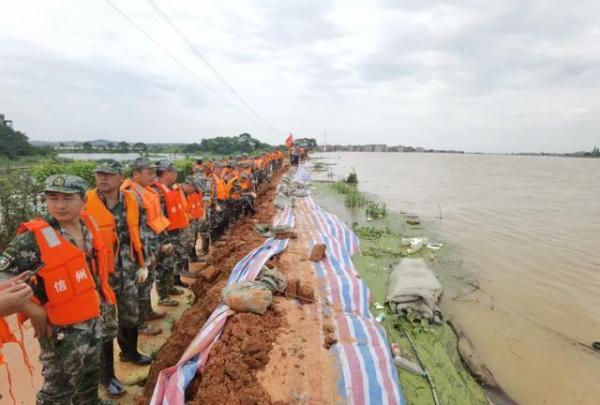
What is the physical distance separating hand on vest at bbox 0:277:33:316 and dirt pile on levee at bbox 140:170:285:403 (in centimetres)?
164

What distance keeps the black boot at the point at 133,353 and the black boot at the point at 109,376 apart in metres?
0.37

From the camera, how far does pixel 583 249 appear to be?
960 cm

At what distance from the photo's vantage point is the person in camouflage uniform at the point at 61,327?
220cm

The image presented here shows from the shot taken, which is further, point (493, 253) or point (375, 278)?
point (493, 253)

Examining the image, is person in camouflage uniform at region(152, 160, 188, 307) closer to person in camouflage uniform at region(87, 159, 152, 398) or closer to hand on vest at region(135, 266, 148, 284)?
hand on vest at region(135, 266, 148, 284)

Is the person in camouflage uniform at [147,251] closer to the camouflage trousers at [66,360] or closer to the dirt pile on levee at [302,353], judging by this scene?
the camouflage trousers at [66,360]

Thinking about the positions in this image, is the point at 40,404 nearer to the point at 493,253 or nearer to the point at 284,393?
the point at 284,393

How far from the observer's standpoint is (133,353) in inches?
152

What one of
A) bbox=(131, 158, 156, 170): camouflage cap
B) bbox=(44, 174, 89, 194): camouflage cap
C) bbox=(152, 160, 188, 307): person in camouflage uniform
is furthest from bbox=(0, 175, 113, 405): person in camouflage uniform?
bbox=(152, 160, 188, 307): person in camouflage uniform

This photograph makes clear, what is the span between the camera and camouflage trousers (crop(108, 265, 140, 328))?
354 cm

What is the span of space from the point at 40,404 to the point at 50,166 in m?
7.78

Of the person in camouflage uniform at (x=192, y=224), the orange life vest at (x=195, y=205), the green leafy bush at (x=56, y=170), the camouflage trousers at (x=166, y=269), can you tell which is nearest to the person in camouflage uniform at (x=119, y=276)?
the camouflage trousers at (x=166, y=269)

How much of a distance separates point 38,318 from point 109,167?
5.01 ft

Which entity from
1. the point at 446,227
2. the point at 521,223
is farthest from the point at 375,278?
the point at 521,223
